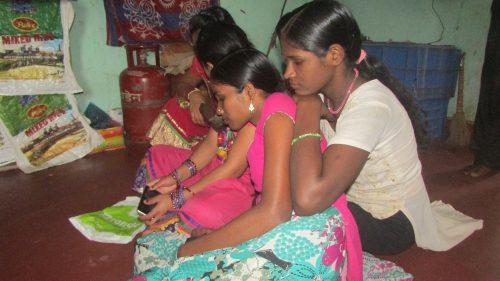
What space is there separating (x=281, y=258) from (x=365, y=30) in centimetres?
367

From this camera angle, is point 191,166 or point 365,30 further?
point 365,30

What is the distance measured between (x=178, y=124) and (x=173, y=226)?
0.99 metres

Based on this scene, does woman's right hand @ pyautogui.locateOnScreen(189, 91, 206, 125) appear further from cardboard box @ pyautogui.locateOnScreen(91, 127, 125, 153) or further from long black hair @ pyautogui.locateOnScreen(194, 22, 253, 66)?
cardboard box @ pyautogui.locateOnScreen(91, 127, 125, 153)

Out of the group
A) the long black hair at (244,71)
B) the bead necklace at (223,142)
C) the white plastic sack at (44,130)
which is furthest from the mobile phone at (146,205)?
the white plastic sack at (44,130)

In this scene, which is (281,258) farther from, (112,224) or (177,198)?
(112,224)

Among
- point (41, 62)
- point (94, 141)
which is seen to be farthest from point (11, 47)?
point (94, 141)

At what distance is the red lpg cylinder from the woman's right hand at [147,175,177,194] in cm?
175

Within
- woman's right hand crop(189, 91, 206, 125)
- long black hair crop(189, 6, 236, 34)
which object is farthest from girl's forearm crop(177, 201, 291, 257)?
long black hair crop(189, 6, 236, 34)

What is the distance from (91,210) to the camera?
92.9 inches

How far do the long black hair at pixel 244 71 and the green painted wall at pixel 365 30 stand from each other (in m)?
2.39

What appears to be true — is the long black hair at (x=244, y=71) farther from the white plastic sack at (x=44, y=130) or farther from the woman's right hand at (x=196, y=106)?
the white plastic sack at (x=44, y=130)

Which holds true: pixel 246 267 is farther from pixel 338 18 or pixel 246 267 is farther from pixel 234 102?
pixel 338 18

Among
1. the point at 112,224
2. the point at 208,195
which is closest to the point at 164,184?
the point at 208,195

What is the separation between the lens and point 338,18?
1262 mm
